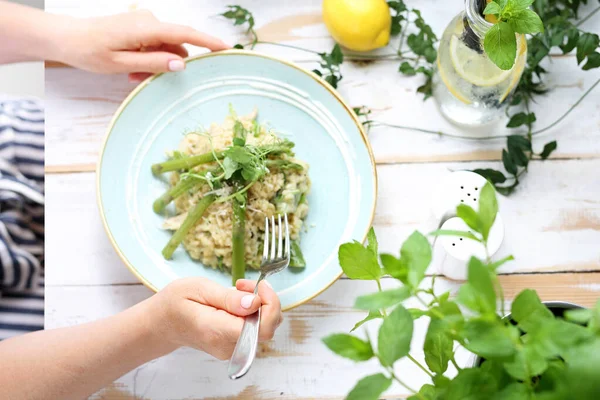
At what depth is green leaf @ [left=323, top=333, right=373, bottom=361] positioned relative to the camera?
16.0 inches

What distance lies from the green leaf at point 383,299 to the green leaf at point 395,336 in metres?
0.01

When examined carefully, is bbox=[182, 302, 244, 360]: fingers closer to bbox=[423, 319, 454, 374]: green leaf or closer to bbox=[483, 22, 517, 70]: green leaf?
bbox=[423, 319, 454, 374]: green leaf

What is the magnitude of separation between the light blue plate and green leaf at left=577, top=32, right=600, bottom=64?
0.47 meters

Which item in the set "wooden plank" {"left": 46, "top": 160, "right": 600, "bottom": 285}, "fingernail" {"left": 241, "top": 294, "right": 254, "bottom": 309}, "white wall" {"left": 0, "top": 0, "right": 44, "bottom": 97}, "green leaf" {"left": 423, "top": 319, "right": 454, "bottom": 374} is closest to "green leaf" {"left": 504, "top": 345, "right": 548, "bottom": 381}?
"green leaf" {"left": 423, "top": 319, "right": 454, "bottom": 374}

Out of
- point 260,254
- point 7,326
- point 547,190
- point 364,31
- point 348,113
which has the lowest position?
point 7,326

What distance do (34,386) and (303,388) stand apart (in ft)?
1.68

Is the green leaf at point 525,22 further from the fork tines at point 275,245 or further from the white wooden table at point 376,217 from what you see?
the fork tines at point 275,245

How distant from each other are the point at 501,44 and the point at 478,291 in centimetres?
60

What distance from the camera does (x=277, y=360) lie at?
1161 millimetres

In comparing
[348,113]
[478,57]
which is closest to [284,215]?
[348,113]

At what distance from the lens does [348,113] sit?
3.67 ft

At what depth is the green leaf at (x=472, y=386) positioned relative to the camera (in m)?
0.38

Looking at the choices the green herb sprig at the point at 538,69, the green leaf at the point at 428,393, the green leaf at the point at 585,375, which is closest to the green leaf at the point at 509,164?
the green herb sprig at the point at 538,69

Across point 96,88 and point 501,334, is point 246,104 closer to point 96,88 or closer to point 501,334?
point 96,88
